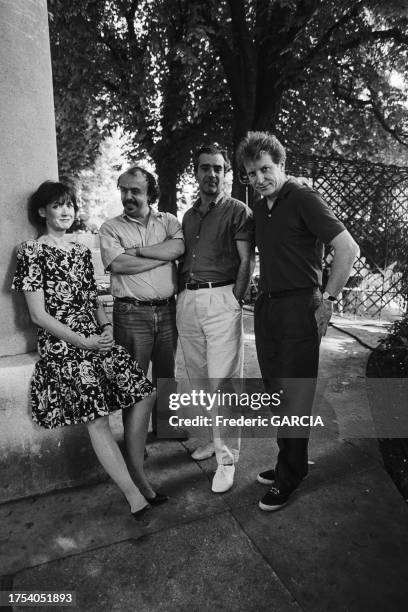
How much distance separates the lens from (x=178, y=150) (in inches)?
426

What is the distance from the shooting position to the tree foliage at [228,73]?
22.5 feet

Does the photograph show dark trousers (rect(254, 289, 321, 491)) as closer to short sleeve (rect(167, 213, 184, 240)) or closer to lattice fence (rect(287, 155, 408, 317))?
short sleeve (rect(167, 213, 184, 240))

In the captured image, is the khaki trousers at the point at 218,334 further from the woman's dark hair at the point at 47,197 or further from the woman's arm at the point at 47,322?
the woman's dark hair at the point at 47,197

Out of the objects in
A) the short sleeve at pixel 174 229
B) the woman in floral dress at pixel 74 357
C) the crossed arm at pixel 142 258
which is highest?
the short sleeve at pixel 174 229

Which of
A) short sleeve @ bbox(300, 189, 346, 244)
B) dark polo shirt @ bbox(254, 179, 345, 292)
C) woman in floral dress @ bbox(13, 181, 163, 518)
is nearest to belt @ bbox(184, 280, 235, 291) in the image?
dark polo shirt @ bbox(254, 179, 345, 292)

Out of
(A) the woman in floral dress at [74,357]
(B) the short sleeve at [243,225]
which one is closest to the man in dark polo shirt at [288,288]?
(B) the short sleeve at [243,225]

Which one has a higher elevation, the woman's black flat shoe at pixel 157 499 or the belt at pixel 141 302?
the belt at pixel 141 302

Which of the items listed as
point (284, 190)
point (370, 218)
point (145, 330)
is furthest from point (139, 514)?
point (370, 218)

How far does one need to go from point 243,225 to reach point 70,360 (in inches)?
55.8

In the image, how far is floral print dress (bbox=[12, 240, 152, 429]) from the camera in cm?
237

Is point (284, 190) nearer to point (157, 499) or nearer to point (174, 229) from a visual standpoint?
point (174, 229)

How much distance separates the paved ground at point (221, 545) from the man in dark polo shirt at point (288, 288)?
0.27 metres

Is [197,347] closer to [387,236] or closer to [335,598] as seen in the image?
[335,598]

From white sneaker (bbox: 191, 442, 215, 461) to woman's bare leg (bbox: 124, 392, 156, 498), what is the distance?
551 millimetres
